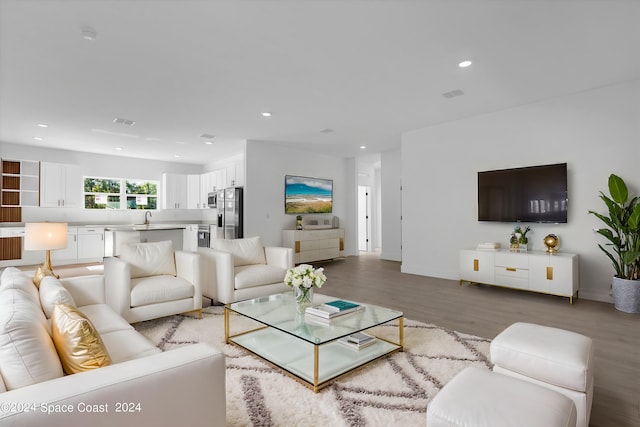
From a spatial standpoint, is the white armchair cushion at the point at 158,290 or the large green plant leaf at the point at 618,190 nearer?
the white armchair cushion at the point at 158,290

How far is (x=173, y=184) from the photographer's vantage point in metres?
9.17

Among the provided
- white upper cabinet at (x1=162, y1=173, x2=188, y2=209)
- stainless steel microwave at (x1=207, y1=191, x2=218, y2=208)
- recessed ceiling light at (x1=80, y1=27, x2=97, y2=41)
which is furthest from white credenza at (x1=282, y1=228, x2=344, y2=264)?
recessed ceiling light at (x1=80, y1=27, x2=97, y2=41)

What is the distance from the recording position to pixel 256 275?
12.6 ft

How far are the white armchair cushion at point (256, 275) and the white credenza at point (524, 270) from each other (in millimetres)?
2896

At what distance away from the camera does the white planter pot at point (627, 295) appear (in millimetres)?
3627

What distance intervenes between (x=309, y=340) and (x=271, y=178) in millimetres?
5370

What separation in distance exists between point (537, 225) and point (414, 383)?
12.0 ft

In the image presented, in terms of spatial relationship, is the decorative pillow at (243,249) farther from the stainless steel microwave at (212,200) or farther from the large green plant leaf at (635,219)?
the large green plant leaf at (635,219)

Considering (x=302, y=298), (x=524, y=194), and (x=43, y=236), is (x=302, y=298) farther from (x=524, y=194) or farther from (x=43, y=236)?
(x=524, y=194)

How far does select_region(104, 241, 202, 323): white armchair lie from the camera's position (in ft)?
9.86

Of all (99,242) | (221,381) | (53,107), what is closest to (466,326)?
(221,381)

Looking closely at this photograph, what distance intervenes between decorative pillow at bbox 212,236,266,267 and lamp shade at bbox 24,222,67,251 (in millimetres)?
1529

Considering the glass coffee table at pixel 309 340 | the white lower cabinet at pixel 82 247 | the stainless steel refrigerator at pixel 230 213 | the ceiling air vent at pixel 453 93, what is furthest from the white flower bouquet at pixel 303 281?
the white lower cabinet at pixel 82 247

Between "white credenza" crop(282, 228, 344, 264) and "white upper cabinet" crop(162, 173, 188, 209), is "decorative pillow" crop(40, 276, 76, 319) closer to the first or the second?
"white credenza" crop(282, 228, 344, 264)
